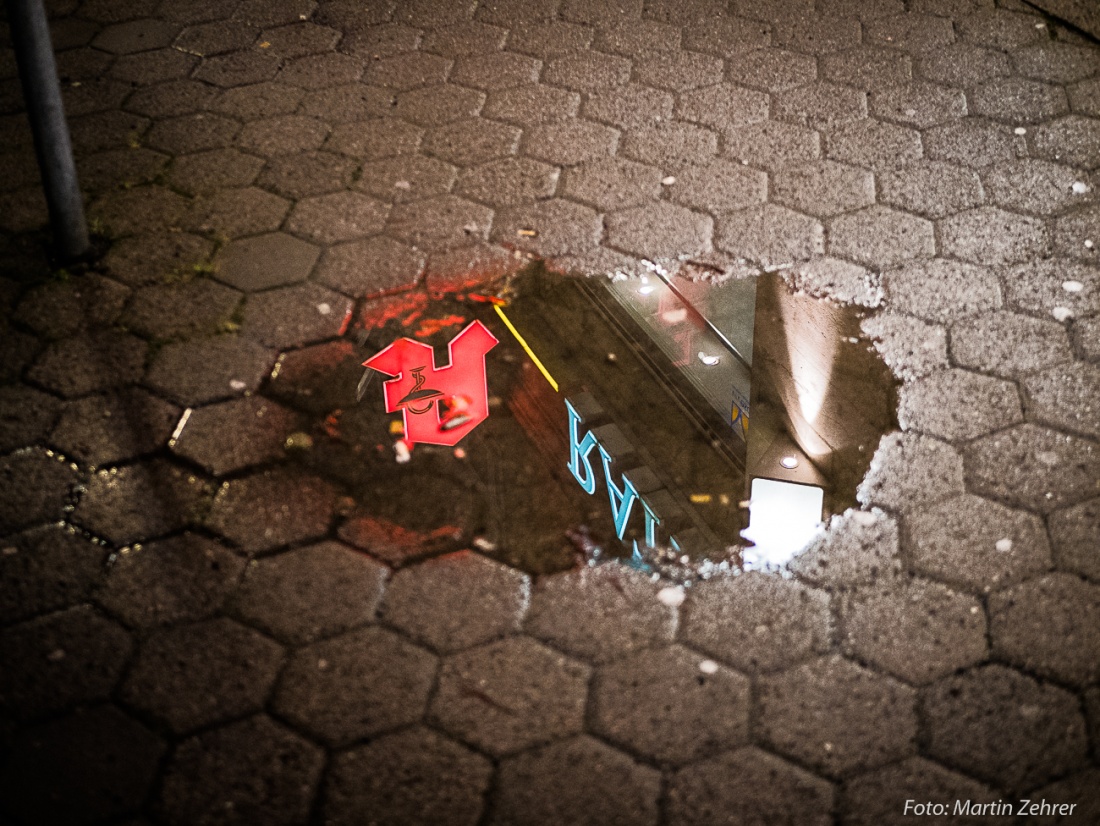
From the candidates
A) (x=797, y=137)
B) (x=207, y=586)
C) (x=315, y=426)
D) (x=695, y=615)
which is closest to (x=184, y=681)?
(x=207, y=586)

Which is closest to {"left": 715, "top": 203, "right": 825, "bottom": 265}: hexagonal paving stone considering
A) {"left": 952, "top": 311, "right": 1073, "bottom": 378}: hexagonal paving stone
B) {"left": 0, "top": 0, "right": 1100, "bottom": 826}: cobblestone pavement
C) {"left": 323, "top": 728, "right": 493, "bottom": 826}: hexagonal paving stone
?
{"left": 0, "top": 0, "right": 1100, "bottom": 826}: cobblestone pavement

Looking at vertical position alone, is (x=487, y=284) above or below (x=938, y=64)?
below

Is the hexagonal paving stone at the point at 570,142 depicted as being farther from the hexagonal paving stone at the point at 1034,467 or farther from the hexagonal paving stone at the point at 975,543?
the hexagonal paving stone at the point at 975,543

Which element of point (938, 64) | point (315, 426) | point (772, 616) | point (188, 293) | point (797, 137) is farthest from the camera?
point (938, 64)

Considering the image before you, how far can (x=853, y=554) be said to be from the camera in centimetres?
270

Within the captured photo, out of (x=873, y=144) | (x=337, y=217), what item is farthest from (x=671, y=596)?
(x=873, y=144)

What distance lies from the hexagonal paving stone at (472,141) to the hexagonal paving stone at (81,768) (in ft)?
8.59

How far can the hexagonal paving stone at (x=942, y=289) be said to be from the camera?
3.42 metres

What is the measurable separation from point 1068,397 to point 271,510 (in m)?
2.42

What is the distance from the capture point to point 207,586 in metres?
2.62

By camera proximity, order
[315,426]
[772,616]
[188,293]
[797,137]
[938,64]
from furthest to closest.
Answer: [938,64], [797,137], [188,293], [315,426], [772,616]

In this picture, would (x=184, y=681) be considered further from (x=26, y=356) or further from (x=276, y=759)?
(x=26, y=356)

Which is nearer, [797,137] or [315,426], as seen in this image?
[315,426]

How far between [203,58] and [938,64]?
3.46m
